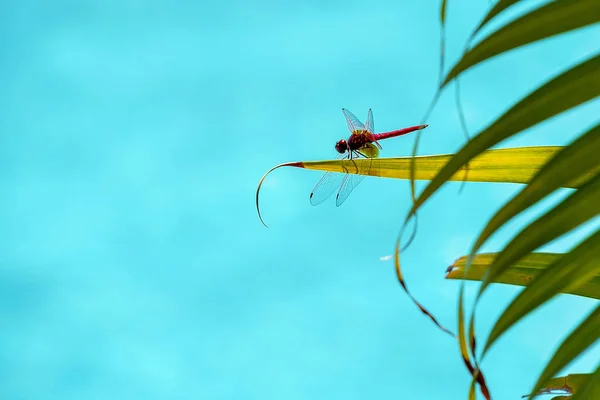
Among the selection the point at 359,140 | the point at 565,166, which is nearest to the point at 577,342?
the point at 565,166

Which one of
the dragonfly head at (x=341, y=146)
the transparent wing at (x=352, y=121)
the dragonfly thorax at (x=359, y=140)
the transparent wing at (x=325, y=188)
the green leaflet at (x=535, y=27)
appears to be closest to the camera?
the green leaflet at (x=535, y=27)

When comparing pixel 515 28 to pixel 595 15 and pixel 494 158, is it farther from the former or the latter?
pixel 494 158

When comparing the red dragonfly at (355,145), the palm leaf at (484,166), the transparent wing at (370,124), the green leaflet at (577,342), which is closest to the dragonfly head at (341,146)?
the red dragonfly at (355,145)

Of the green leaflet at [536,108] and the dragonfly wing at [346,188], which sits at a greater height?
the dragonfly wing at [346,188]

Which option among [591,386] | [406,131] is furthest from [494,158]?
[406,131]

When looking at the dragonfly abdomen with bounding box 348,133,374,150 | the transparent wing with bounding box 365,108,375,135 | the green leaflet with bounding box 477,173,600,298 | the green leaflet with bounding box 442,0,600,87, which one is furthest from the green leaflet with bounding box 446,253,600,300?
the transparent wing with bounding box 365,108,375,135

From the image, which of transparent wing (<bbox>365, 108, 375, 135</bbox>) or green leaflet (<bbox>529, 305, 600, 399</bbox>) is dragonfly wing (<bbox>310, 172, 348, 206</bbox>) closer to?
transparent wing (<bbox>365, 108, 375, 135</bbox>)

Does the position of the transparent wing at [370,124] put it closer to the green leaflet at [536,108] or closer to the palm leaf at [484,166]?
the palm leaf at [484,166]
